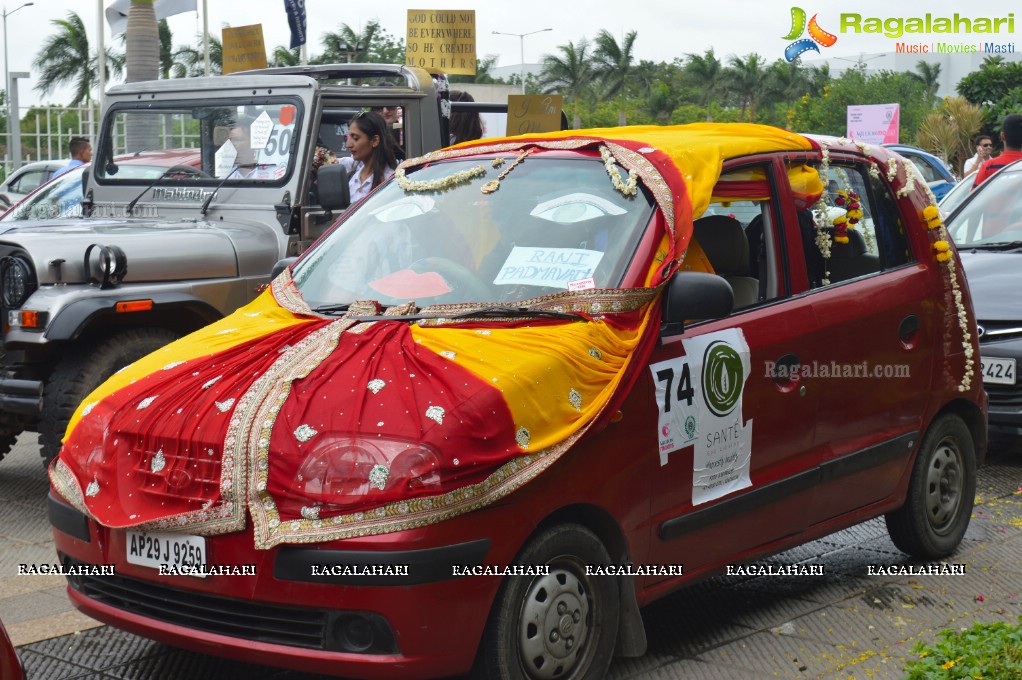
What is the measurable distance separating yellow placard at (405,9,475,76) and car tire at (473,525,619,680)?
7470 millimetres

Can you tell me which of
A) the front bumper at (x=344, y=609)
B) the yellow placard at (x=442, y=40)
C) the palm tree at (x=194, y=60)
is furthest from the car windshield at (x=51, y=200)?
the palm tree at (x=194, y=60)

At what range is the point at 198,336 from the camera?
4664 mm

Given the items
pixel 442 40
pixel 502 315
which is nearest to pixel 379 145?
pixel 442 40

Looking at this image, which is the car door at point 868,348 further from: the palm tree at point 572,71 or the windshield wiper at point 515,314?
the palm tree at point 572,71

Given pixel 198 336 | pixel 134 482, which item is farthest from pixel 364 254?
pixel 134 482

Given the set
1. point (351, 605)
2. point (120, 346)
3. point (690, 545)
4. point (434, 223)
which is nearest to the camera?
point (351, 605)

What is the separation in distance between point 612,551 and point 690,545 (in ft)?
1.30

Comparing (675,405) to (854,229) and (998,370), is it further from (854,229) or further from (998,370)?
(998,370)

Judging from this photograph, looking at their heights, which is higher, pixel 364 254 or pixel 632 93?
pixel 632 93

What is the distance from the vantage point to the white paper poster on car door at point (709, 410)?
169 inches

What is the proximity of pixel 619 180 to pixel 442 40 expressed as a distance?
6.69 meters

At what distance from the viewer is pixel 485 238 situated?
473cm

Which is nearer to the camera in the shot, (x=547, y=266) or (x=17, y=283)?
(x=547, y=266)

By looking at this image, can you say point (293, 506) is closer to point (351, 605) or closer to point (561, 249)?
point (351, 605)
